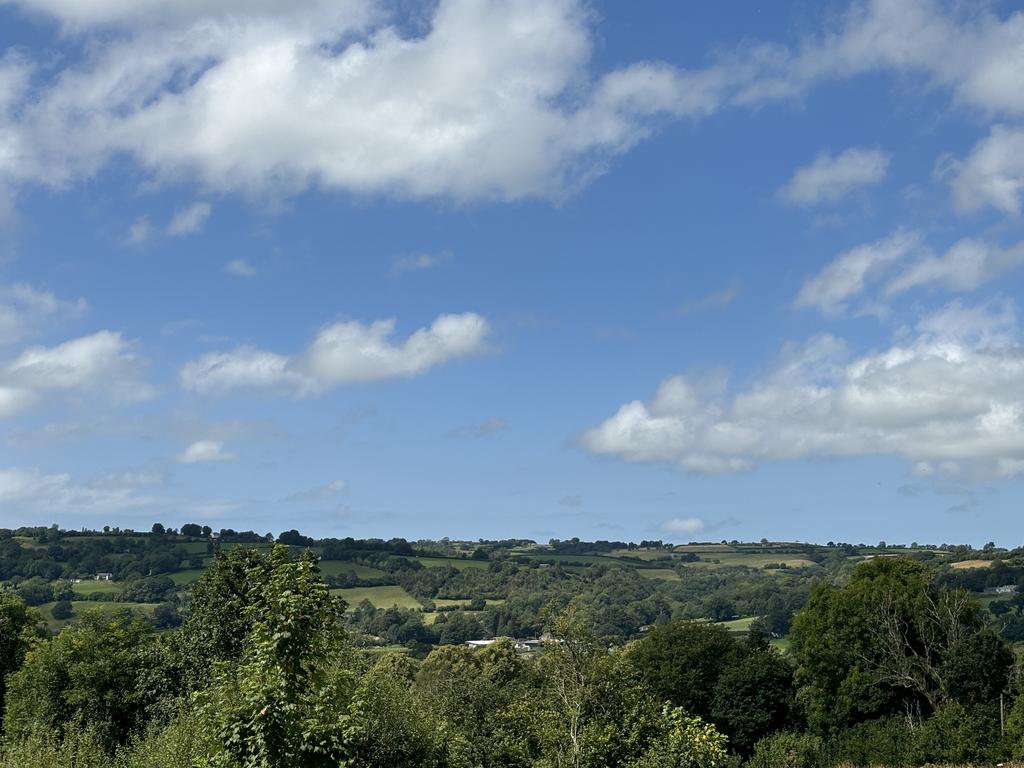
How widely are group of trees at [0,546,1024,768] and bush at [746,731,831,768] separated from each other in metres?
0.26

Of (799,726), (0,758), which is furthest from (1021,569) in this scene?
(0,758)

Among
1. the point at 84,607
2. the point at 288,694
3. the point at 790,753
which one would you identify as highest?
the point at 288,694

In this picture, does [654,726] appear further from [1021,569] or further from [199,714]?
[1021,569]

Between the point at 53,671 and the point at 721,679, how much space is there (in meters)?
63.0

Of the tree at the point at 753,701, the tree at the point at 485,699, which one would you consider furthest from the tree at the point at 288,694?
the tree at the point at 753,701

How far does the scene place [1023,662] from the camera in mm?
82812

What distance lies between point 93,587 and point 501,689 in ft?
456

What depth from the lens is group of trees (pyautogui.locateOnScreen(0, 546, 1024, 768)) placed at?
21219 mm

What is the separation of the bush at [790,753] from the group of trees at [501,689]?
26 cm

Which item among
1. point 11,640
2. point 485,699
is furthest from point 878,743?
point 11,640

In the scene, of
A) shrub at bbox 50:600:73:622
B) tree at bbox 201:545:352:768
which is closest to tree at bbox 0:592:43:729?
tree at bbox 201:545:352:768

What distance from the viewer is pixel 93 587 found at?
646ft

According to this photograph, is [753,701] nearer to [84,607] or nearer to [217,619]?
[217,619]

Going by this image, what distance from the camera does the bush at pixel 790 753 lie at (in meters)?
73.7
